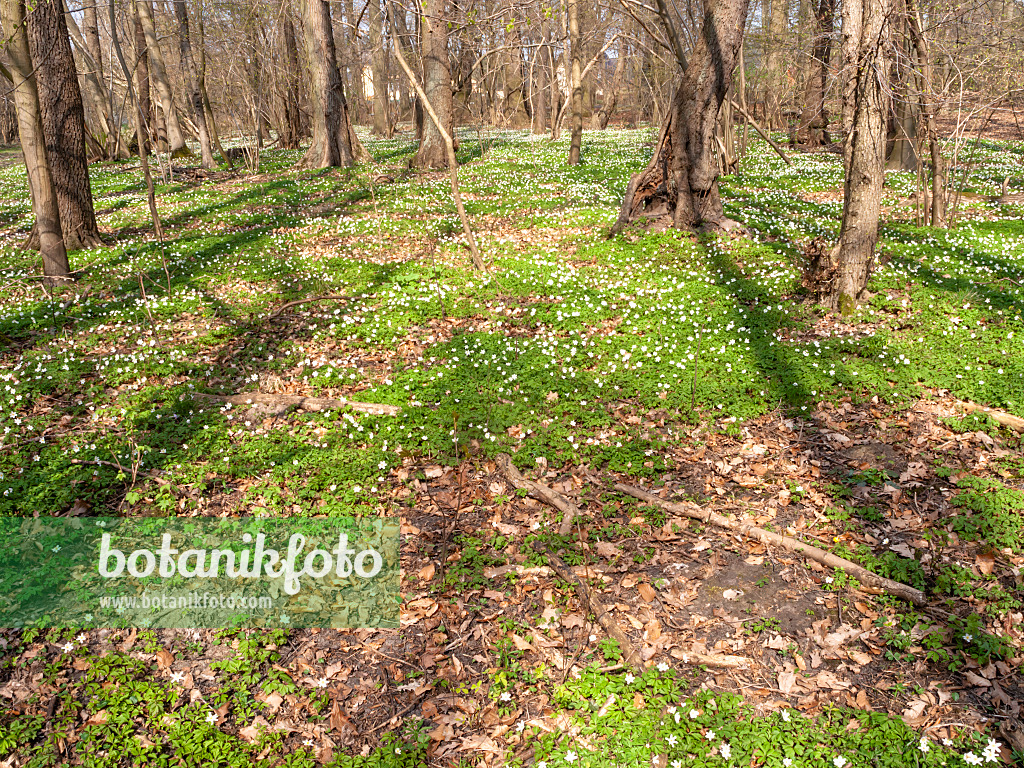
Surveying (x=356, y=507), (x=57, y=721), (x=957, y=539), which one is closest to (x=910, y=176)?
(x=957, y=539)

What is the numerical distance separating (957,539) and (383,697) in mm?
4532

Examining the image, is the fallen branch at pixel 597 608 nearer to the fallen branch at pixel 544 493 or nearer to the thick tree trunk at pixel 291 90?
the fallen branch at pixel 544 493

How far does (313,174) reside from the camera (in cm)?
2112

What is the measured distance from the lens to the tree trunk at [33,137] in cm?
945

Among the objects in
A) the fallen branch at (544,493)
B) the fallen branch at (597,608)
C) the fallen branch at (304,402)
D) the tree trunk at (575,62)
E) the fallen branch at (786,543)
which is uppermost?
the tree trunk at (575,62)

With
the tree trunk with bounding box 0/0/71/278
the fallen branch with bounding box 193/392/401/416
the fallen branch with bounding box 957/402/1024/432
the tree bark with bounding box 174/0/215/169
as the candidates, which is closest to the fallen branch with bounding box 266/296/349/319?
the fallen branch with bounding box 193/392/401/416

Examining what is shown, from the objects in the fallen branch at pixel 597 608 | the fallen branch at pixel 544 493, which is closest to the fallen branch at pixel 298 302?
the fallen branch at pixel 544 493

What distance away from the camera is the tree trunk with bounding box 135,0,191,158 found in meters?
23.4

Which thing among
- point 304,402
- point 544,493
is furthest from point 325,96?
point 544,493

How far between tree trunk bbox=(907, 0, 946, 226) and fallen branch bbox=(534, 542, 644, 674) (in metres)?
9.34

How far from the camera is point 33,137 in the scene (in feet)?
32.3

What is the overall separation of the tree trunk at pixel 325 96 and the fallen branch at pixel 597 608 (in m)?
21.3

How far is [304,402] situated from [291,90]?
26.5 m

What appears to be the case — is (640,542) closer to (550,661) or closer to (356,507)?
(550,661)
